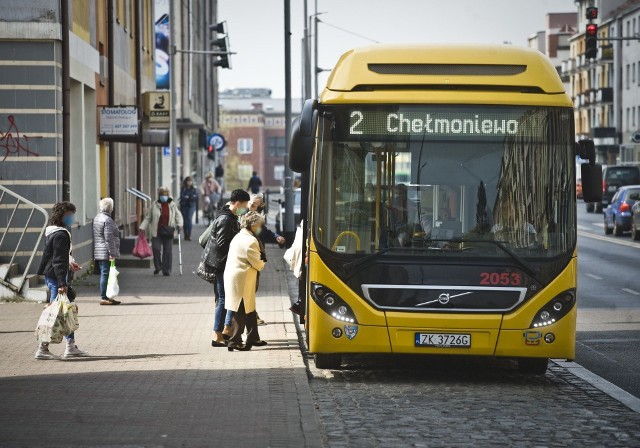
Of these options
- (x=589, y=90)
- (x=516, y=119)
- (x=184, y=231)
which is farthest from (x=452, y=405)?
(x=589, y=90)

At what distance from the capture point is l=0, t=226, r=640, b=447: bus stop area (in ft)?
31.4

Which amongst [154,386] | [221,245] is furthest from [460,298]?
[221,245]

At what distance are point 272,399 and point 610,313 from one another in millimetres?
10458

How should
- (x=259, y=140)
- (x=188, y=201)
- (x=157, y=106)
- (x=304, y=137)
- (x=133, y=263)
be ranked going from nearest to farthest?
(x=304, y=137) < (x=133, y=263) < (x=157, y=106) < (x=188, y=201) < (x=259, y=140)

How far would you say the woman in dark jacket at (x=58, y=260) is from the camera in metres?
14.3

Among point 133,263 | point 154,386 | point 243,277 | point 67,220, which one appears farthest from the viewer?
point 133,263

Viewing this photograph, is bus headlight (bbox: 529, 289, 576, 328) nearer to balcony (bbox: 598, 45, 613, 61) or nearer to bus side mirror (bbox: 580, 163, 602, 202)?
bus side mirror (bbox: 580, 163, 602, 202)

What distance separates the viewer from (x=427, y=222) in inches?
500

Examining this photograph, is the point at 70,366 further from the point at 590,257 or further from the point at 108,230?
the point at 590,257

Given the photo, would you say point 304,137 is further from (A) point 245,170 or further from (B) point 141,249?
(A) point 245,170

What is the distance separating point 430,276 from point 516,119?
1635mm

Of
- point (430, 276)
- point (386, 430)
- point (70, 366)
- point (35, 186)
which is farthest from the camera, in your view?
point (35, 186)

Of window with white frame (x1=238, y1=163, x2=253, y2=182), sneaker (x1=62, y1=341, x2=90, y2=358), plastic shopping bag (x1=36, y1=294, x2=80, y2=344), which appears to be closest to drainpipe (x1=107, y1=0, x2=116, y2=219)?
sneaker (x1=62, y1=341, x2=90, y2=358)

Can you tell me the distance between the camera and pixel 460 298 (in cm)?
1264
